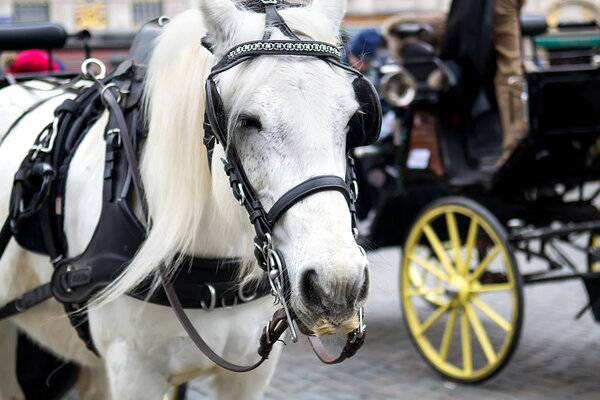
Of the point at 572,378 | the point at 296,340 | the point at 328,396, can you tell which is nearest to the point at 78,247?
the point at 296,340

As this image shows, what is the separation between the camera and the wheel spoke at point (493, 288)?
13.2ft

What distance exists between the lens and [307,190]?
1.61 m

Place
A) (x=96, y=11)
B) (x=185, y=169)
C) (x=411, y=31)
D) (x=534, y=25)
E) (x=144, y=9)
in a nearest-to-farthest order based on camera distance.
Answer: (x=185, y=169) → (x=411, y=31) → (x=534, y=25) → (x=96, y=11) → (x=144, y=9)

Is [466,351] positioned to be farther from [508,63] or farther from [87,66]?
[87,66]

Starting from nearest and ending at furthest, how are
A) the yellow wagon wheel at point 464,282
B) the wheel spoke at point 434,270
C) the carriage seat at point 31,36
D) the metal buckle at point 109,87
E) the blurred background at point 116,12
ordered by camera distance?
1. the metal buckle at point 109,87
2. the carriage seat at point 31,36
3. the yellow wagon wheel at point 464,282
4. the wheel spoke at point 434,270
5. the blurred background at point 116,12

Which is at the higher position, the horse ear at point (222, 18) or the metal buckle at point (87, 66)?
the horse ear at point (222, 18)

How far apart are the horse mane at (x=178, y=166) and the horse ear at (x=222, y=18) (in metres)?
0.13

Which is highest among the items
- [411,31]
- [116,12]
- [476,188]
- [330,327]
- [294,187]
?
[294,187]

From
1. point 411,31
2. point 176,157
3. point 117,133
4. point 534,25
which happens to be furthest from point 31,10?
point 176,157

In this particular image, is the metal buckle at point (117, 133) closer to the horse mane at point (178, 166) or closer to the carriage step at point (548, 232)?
the horse mane at point (178, 166)

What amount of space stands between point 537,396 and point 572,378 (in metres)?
0.36

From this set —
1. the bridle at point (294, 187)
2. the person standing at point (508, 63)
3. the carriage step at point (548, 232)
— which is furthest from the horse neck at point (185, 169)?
the person standing at point (508, 63)

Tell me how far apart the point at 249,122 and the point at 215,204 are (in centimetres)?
35

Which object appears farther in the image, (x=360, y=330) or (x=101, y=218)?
(x=101, y=218)
